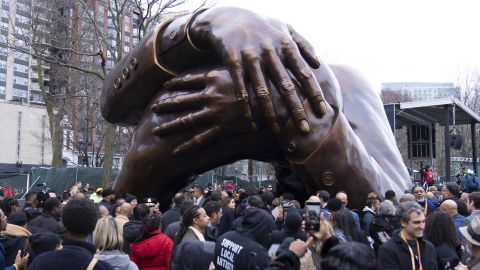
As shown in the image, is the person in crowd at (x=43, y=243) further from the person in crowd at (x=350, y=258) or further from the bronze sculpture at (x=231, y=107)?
the bronze sculpture at (x=231, y=107)

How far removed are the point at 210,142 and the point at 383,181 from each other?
3.22 meters

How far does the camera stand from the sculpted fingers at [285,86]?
26.8 ft

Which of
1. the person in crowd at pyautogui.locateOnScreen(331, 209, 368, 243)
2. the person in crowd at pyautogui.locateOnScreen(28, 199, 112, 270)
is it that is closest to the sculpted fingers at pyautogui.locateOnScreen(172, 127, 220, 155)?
the person in crowd at pyautogui.locateOnScreen(331, 209, 368, 243)

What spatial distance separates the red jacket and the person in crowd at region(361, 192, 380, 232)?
2.72 m

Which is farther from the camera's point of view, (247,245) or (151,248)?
(151,248)

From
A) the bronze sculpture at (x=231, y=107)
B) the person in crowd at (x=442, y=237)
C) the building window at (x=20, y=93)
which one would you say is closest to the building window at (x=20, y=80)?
the building window at (x=20, y=93)

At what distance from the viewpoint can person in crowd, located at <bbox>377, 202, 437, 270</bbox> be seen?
4.51 m

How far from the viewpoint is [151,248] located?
5.53 m

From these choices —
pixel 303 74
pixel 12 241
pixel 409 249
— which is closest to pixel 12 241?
pixel 12 241

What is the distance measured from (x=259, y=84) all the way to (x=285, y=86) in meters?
0.41

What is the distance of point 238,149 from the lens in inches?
373

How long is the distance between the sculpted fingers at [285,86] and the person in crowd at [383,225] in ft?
7.35

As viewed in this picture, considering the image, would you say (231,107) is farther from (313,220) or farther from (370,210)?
(313,220)

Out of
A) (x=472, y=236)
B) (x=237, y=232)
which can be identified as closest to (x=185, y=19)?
(x=237, y=232)
